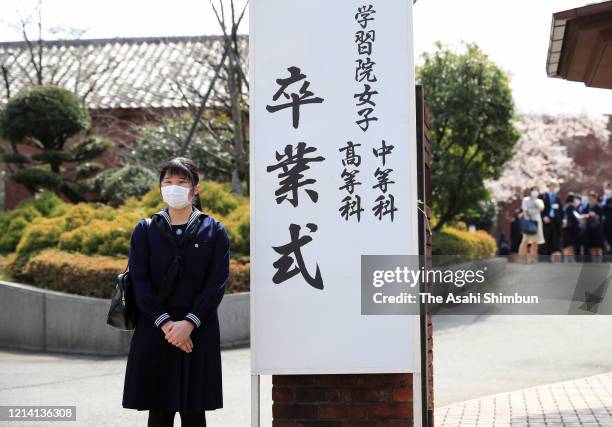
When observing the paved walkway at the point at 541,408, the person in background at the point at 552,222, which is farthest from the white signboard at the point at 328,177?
the person in background at the point at 552,222

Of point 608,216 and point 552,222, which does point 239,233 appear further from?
point 608,216

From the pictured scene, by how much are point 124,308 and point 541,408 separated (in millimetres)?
4025

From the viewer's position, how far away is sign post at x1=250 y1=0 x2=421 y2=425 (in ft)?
15.7

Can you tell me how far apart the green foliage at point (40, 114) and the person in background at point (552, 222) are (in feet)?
36.7

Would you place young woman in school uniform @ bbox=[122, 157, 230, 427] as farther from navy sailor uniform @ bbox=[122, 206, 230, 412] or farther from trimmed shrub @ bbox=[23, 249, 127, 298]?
trimmed shrub @ bbox=[23, 249, 127, 298]

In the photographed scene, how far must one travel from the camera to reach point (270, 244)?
16.0 ft

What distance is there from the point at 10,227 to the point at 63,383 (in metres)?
6.31

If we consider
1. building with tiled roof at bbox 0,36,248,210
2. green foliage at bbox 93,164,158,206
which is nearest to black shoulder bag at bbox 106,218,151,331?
green foliage at bbox 93,164,158,206

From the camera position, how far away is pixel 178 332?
452 cm

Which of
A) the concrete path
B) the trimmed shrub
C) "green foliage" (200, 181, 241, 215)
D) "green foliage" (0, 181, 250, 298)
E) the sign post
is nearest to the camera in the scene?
the sign post

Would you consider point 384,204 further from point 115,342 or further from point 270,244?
point 115,342

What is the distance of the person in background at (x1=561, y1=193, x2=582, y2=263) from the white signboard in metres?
18.0

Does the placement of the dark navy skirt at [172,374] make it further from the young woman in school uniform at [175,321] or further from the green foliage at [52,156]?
the green foliage at [52,156]

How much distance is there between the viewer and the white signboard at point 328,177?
4.80 metres
